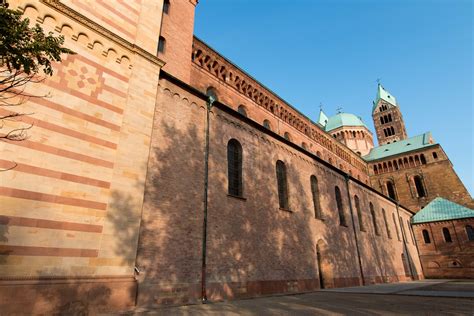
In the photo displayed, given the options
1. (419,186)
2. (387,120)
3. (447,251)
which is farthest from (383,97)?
(447,251)

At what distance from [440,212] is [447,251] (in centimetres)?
455

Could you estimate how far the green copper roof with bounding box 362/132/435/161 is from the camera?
4294 centimetres

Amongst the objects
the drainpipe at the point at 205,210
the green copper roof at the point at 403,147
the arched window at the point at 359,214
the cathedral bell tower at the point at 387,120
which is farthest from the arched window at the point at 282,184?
the cathedral bell tower at the point at 387,120

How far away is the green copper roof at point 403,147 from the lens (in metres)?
42.9

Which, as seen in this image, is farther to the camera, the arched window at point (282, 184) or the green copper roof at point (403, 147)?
the green copper roof at point (403, 147)

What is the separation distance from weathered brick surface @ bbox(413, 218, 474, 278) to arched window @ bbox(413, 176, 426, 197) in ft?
23.7

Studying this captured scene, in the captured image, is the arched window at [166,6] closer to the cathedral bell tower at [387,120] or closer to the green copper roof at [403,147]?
the green copper roof at [403,147]

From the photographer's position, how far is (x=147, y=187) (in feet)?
28.6

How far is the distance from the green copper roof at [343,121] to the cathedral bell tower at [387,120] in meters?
8.29

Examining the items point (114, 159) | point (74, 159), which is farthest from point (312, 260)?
point (74, 159)

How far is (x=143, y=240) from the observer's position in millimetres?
8133

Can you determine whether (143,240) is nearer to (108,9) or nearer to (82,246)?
(82,246)

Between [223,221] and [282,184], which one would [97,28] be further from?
[282,184]

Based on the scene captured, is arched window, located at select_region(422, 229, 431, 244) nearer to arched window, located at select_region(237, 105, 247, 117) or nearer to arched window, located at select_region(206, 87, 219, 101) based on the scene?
arched window, located at select_region(237, 105, 247, 117)
